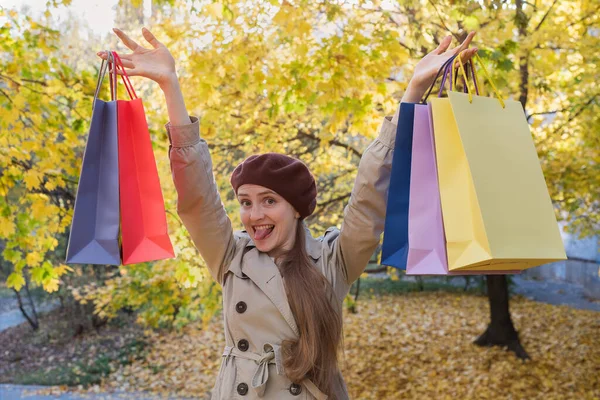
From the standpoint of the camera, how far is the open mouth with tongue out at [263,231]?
6.20ft

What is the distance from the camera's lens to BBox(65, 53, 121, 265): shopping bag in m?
1.56

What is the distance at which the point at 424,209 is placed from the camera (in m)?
1.48

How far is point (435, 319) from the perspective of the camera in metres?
9.91

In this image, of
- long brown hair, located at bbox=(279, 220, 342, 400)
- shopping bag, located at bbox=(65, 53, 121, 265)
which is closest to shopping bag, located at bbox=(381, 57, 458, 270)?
long brown hair, located at bbox=(279, 220, 342, 400)

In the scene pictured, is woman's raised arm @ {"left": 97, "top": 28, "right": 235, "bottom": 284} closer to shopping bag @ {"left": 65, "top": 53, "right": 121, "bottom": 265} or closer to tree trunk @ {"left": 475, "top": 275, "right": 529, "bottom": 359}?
shopping bag @ {"left": 65, "top": 53, "right": 121, "bottom": 265}

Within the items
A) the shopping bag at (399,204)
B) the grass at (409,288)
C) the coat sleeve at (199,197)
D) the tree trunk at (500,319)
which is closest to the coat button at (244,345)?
the coat sleeve at (199,197)

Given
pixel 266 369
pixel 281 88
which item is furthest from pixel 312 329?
pixel 281 88

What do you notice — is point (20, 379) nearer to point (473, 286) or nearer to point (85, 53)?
point (85, 53)

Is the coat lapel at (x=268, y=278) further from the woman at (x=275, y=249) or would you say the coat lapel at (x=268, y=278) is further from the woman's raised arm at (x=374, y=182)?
the woman's raised arm at (x=374, y=182)

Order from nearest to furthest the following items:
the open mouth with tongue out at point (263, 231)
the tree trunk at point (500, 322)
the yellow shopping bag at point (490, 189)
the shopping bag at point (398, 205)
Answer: the yellow shopping bag at point (490, 189) → the shopping bag at point (398, 205) → the open mouth with tongue out at point (263, 231) → the tree trunk at point (500, 322)

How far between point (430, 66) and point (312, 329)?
2.74 ft

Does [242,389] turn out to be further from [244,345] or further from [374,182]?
[374,182]

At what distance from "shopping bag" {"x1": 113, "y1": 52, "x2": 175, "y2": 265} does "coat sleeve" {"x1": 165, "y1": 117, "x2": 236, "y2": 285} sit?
0.08 metres

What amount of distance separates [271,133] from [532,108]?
357 centimetres
